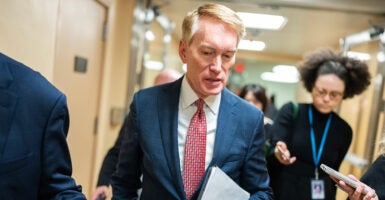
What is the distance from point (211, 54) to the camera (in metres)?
0.96

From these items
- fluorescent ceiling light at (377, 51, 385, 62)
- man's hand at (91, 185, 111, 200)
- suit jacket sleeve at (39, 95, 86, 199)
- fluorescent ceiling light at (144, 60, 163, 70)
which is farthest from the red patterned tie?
fluorescent ceiling light at (144, 60, 163, 70)

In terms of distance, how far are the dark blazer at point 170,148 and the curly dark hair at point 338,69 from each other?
2.55 feet

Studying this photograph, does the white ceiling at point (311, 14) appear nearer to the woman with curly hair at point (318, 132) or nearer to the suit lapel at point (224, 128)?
the woman with curly hair at point (318, 132)

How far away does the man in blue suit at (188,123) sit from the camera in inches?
37.8

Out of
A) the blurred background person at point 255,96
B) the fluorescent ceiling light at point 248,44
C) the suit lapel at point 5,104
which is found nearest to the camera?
the suit lapel at point 5,104

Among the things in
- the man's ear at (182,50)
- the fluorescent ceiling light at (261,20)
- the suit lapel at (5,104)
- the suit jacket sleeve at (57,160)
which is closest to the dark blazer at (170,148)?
the man's ear at (182,50)

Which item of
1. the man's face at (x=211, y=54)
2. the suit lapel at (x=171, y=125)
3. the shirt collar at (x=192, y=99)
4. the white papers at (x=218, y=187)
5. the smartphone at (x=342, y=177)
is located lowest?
the white papers at (x=218, y=187)

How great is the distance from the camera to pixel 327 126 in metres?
1.57

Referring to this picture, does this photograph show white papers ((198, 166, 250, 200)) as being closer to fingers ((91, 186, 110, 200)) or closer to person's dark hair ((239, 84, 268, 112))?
fingers ((91, 186, 110, 200))

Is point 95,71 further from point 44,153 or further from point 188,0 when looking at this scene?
point 44,153

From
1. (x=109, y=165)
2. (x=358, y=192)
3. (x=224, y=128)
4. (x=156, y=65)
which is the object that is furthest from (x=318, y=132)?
(x=156, y=65)

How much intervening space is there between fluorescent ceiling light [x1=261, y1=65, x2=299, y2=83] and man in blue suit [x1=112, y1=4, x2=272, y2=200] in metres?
5.57

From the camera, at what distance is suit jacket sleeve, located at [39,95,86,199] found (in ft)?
2.68

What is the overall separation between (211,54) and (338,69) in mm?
958
